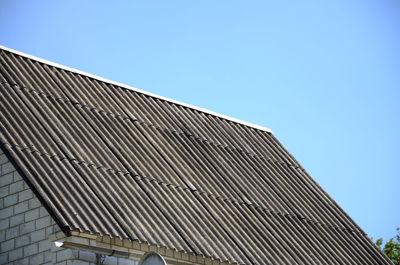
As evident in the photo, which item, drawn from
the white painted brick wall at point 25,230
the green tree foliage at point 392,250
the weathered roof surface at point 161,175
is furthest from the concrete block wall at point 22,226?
the green tree foliage at point 392,250

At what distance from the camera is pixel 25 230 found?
15164 mm

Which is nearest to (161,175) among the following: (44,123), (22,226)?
(44,123)

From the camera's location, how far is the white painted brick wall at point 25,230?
14.6 m

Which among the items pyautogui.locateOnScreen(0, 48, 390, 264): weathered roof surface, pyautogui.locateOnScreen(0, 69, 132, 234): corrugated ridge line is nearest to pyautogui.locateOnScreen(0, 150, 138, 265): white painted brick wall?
pyautogui.locateOnScreen(0, 48, 390, 264): weathered roof surface

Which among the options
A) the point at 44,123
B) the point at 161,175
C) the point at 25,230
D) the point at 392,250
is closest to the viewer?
the point at 25,230

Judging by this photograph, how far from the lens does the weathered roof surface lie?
50.6ft

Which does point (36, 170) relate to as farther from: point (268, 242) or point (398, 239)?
point (398, 239)

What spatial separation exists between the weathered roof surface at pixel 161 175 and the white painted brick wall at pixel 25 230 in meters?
0.53

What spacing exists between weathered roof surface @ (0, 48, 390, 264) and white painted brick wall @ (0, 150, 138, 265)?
1.74 ft

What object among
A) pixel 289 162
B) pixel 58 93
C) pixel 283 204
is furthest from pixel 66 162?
pixel 289 162

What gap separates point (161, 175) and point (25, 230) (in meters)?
3.84

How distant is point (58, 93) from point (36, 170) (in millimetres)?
4050

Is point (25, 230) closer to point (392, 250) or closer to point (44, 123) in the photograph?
point (44, 123)

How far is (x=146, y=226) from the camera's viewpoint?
15656 mm
